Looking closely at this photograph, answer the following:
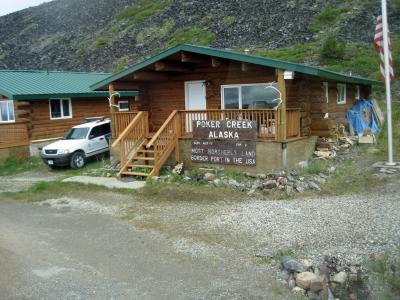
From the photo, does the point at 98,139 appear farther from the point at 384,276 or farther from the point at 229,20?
the point at 229,20

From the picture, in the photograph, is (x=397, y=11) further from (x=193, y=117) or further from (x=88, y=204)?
(x=88, y=204)

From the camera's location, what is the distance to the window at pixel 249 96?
48.5 feet

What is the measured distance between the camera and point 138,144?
606 inches

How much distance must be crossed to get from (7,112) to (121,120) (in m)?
8.36

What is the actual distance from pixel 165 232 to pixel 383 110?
18269mm

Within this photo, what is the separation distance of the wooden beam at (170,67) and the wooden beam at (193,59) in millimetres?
642

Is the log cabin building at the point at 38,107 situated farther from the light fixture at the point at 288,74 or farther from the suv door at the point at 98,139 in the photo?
the light fixture at the point at 288,74

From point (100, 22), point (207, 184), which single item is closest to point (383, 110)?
point (207, 184)

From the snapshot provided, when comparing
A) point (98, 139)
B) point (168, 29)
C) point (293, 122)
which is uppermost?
point (168, 29)

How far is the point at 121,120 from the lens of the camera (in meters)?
16.6

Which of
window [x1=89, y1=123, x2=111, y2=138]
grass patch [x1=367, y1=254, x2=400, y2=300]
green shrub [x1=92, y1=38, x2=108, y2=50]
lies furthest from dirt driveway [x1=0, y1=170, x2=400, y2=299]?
green shrub [x1=92, y1=38, x2=108, y2=50]

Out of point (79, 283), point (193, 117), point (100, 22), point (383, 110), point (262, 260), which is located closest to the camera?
point (79, 283)

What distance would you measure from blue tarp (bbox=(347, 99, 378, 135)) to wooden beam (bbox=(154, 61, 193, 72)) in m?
7.76

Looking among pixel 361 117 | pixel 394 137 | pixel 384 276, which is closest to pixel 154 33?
pixel 361 117
